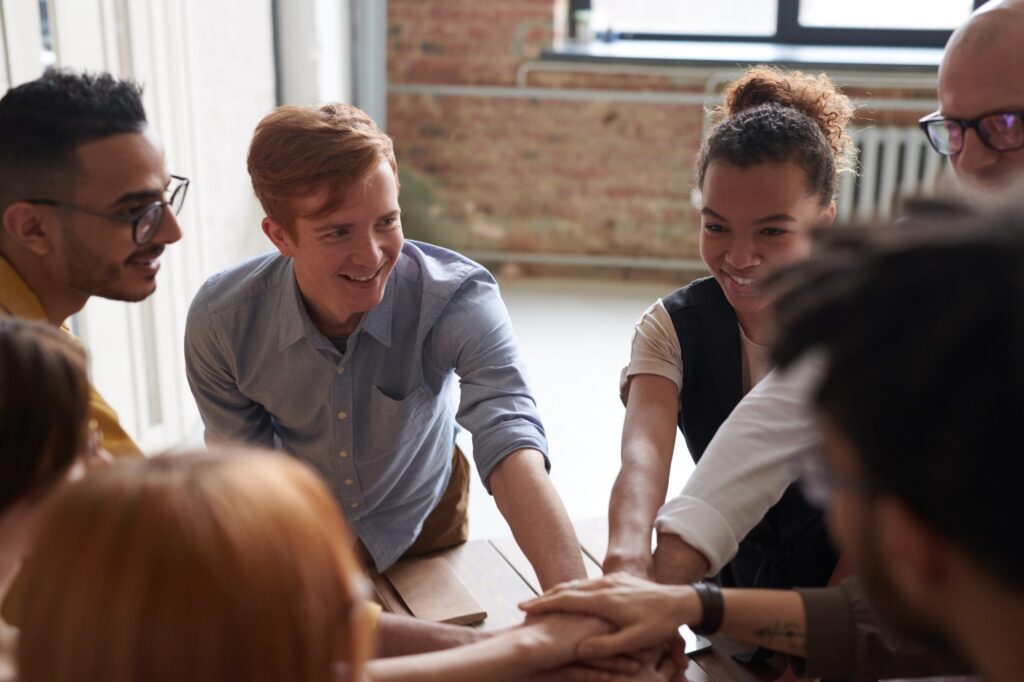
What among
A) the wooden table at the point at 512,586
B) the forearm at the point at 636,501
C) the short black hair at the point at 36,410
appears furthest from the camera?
the forearm at the point at 636,501

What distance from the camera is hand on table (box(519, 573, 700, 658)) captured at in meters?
1.43

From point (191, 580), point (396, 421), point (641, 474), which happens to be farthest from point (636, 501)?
point (191, 580)

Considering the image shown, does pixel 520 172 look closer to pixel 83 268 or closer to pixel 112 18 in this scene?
pixel 112 18

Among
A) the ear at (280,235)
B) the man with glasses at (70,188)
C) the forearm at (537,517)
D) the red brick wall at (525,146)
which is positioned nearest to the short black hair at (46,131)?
the man with glasses at (70,188)

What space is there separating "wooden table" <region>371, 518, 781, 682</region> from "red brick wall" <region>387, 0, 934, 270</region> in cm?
389

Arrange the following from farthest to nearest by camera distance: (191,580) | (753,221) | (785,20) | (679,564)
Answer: (785,20)
(753,221)
(679,564)
(191,580)

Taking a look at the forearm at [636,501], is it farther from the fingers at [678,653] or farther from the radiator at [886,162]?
the radiator at [886,162]

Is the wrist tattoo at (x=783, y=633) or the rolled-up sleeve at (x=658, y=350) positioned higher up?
the rolled-up sleeve at (x=658, y=350)

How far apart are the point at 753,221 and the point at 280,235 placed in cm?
85

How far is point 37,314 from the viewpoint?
1658mm

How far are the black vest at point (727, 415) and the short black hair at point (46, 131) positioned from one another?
41.6 inches

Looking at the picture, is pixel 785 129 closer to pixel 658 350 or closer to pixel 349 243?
pixel 658 350

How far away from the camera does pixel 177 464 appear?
0.83m

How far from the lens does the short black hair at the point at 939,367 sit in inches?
25.8
